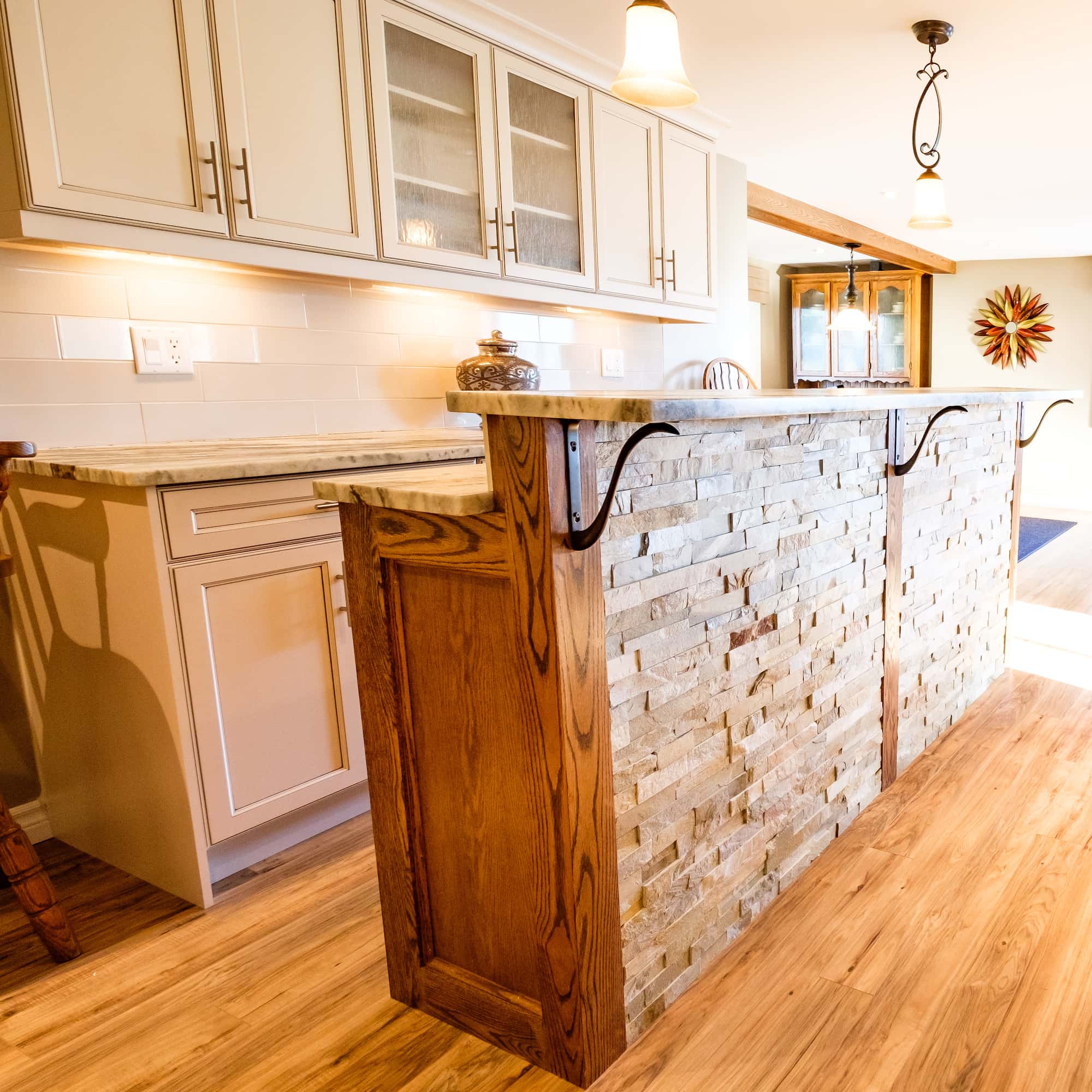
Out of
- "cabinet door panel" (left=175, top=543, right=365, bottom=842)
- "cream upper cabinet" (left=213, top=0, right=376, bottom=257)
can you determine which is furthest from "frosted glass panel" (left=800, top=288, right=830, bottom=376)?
"cabinet door panel" (left=175, top=543, right=365, bottom=842)

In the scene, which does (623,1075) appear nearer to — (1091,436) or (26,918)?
(26,918)

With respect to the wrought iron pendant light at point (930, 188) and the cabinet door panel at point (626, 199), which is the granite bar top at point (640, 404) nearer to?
the wrought iron pendant light at point (930, 188)

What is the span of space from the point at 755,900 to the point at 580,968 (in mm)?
505

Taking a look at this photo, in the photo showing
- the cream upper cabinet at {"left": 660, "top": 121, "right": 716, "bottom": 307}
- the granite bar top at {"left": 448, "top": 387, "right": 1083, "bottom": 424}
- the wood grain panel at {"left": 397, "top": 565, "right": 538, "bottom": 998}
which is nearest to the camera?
the granite bar top at {"left": 448, "top": 387, "right": 1083, "bottom": 424}

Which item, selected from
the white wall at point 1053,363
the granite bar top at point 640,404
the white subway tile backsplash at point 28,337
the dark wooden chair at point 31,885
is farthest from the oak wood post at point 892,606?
the white wall at point 1053,363

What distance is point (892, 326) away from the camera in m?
8.03

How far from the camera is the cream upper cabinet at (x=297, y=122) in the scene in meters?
1.93

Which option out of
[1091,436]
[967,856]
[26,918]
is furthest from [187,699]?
[1091,436]

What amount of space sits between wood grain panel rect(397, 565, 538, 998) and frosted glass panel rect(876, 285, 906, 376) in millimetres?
7877

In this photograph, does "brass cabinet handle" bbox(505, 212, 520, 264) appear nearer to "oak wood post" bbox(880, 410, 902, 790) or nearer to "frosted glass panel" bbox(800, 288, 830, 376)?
"oak wood post" bbox(880, 410, 902, 790)

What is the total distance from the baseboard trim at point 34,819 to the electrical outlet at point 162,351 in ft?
3.41

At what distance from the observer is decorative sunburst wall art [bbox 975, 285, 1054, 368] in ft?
24.2

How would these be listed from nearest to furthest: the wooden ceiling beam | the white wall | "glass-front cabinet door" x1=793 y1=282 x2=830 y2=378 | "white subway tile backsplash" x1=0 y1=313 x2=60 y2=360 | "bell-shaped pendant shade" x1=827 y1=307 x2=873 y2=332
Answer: "white subway tile backsplash" x1=0 y1=313 x2=60 y2=360, the wooden ceiling beam, "bell-shaped pendant shade" x1=827 y1=307 x2=873 y2=332, the white wall, "glass-front cabinet door" x1=793 y1=282 x2=830 y2=378

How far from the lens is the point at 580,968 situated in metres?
1.10
